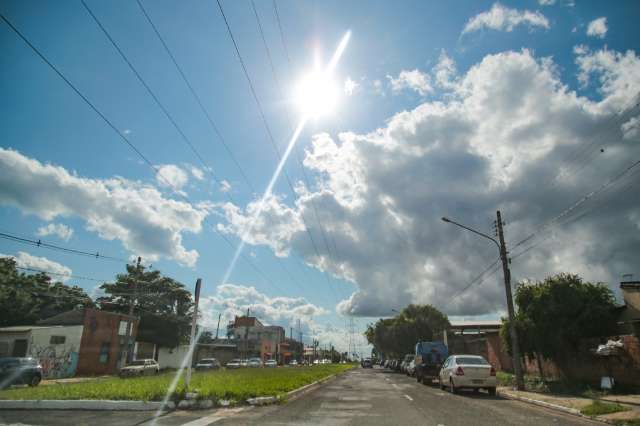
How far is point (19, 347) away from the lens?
3284 centimetres

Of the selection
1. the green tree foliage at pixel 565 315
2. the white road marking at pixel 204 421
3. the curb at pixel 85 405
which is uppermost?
the green tree foliage at pixel 565 315

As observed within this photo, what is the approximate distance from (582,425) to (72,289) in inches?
2596

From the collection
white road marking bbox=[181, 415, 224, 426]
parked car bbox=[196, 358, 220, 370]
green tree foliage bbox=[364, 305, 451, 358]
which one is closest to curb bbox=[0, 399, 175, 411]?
white road marking bbox=[181, 415, 224, 426]

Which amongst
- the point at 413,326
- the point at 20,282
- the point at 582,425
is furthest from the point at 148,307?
the point at 582,425

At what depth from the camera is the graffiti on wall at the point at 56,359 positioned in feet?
108

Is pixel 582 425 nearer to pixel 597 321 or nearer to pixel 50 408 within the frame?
pixel 597 321

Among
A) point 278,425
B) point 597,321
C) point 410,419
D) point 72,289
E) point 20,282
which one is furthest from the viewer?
point 72,289

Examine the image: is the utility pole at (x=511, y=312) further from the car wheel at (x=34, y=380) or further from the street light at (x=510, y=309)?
the car wheel at (x=34, y=380)

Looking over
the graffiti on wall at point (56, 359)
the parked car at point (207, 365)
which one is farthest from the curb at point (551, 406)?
the parked car at point (207, 365)

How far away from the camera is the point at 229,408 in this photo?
11.9 metres

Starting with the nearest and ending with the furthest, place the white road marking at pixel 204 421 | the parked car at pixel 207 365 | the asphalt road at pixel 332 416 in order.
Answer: the white road marking at pixel 204 421 → the asphalt road at pixel 332 416 → the parked car at pixel 207 365

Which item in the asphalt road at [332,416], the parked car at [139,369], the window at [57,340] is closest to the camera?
the asphalt road at [332,416]

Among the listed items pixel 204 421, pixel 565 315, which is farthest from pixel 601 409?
pixel 204 421

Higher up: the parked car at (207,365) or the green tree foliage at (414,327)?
the green tree foliage at (414,327)
